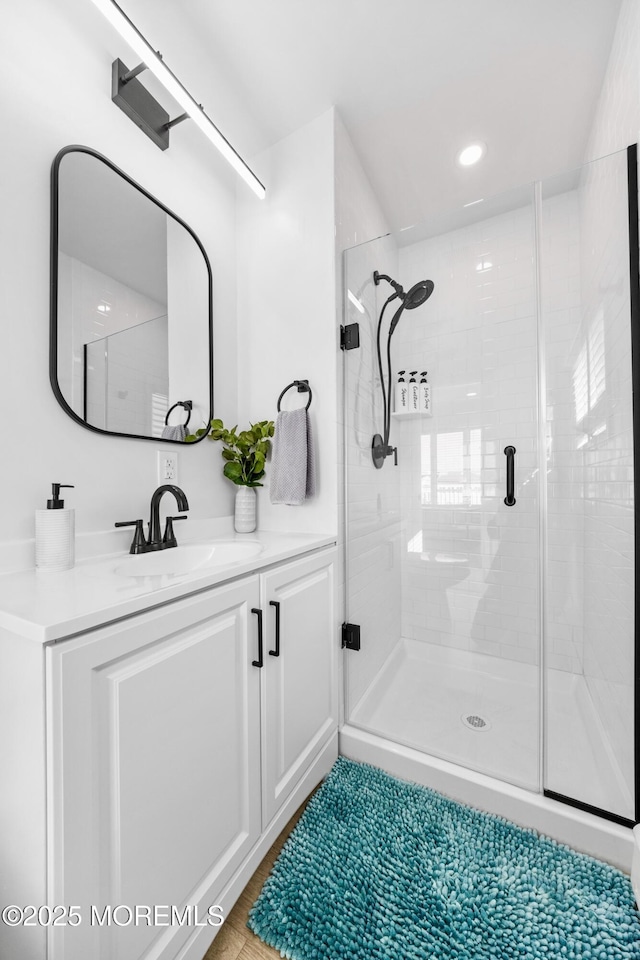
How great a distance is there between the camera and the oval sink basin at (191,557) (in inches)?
45.4

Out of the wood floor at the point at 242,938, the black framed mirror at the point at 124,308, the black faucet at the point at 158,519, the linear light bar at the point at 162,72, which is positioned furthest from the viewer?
the black faucet at the point at 158,519

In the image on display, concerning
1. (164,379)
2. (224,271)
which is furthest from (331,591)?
(224,271)

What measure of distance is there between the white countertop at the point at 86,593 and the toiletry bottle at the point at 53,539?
0.03 meters

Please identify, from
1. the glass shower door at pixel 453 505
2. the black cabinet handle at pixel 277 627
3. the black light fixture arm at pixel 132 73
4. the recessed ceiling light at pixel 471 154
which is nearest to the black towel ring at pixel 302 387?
the glass shower door at pixel 453 505

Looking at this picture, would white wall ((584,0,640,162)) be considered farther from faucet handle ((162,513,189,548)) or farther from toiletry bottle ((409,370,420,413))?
faucet handle ((162,513,189,548))

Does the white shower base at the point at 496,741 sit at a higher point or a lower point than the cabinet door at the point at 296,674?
lower

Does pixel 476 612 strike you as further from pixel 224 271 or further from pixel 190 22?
pixel 190 22

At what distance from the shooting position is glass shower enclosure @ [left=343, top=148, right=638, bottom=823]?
1.28 meters

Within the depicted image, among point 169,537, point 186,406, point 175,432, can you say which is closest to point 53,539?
point 169,537

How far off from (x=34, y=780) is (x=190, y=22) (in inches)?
81.3

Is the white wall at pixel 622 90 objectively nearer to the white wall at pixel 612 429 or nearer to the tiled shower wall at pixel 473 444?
the white wall at pixel 612 429

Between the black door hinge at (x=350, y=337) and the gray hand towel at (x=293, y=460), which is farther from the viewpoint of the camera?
the black door hinge at (x=350, y=337)

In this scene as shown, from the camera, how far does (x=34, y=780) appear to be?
595 mm

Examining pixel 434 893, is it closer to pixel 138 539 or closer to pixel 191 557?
pixel 191 557
